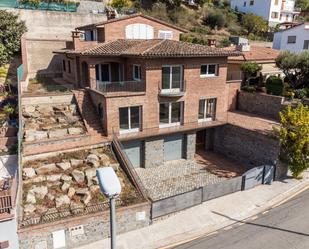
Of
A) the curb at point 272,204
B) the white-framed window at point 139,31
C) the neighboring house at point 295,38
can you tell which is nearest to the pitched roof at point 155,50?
the white-framed window at point 139,31

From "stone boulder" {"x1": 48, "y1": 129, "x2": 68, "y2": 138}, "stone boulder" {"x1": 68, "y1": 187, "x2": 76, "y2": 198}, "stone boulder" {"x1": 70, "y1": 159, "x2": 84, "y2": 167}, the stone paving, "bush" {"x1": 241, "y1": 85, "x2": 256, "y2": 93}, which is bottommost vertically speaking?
the stone paving

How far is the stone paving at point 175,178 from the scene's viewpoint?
17.2 meters

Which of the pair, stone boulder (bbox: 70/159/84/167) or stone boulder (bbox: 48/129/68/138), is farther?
stone boulder (bbox: 48/129/68/138)

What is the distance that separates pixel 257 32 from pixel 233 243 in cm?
5618

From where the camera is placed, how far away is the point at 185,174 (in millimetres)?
19547

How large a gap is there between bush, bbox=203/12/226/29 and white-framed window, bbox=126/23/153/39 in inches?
1345

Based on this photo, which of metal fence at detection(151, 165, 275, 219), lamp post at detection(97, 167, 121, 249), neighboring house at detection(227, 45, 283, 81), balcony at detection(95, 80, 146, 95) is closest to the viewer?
lamp post at detection(97, 167, 121, 249)

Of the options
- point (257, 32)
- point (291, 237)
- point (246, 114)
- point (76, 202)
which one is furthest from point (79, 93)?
point (257, 32)

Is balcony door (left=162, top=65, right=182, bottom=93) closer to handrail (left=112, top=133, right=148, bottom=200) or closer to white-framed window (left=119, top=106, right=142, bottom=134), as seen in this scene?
white-framed window (left=119, top=106, right=142, bottom=134)

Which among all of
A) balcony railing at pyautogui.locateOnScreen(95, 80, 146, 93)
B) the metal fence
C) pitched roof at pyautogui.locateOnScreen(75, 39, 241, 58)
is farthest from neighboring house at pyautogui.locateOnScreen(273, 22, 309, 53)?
balcony railing at pyautogui.locateOnScreen(95, 80, 146, 93)

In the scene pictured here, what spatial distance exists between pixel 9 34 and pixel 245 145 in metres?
25.4

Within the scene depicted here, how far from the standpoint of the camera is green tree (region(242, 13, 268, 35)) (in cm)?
5770

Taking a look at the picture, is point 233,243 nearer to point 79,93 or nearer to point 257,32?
point 79,93

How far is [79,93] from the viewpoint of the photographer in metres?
21.3
